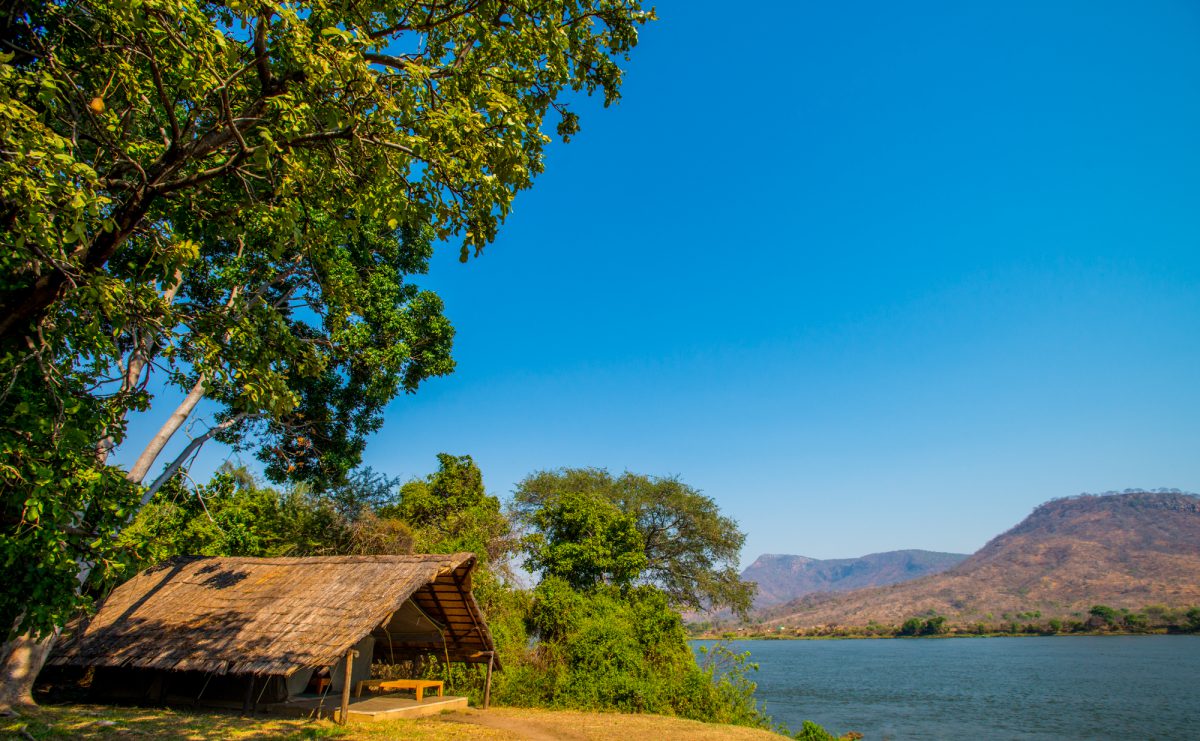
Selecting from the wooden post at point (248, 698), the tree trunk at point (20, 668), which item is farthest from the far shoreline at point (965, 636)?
the tree trunk at point (20, 668)

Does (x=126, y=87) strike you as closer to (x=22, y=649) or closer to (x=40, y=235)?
(x=40, y=235)

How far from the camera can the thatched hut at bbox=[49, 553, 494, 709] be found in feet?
35.8

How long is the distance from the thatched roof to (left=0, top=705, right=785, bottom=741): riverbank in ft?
2.86

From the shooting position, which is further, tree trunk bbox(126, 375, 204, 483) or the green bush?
the green bush

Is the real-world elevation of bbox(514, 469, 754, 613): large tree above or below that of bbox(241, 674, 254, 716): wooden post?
above

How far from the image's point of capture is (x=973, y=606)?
137m

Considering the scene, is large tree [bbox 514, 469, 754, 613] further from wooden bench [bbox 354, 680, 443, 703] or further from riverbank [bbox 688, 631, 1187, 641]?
riverbank [bbox 688, 631, 1187, 641]

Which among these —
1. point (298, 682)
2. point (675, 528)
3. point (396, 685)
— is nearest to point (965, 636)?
point (675, 528)

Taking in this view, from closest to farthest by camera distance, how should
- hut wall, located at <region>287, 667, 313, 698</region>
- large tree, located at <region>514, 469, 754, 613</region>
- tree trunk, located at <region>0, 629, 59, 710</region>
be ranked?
tree trunk, located at <region>0, 629, 59, 710</region> < hut wall, located at <region>287, 667, 313, 698</region> < large tree, located at <region>514, 469, 754, 613</region>

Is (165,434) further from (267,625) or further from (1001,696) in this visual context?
(1001,696)

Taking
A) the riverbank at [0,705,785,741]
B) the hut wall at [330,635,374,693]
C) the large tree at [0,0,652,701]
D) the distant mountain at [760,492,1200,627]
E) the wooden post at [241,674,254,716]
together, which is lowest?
the riverbank at [0,705,785,741]

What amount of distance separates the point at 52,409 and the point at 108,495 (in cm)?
88

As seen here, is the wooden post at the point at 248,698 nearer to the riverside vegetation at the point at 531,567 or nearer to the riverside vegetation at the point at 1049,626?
the riverside vegetation at the point at 531,567

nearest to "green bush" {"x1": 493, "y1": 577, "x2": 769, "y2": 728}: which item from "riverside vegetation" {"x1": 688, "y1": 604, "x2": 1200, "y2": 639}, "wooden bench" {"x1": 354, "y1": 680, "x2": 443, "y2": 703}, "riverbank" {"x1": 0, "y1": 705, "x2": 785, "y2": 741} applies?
"riverbank" {"x1": 0, "y1": 705, "x2": 785, "y2": 741}
